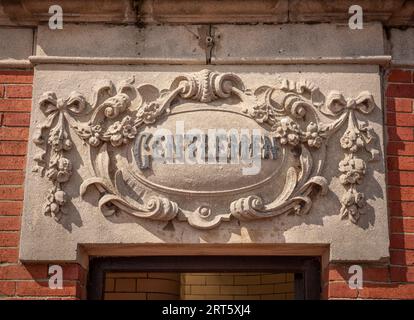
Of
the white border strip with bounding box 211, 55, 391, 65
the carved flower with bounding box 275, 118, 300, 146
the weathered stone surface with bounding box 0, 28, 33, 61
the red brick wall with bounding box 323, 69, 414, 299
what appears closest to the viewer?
the red brick wall with bounding box 323, 69, 414, 299

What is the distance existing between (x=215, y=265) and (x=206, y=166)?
54 cm

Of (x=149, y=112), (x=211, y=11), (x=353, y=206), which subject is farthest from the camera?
(x=211, y=11)

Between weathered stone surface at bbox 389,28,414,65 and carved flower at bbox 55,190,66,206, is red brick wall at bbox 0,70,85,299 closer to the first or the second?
carved flower at bbox 55,190,66,206

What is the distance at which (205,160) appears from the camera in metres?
3.39

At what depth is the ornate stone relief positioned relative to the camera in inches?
132

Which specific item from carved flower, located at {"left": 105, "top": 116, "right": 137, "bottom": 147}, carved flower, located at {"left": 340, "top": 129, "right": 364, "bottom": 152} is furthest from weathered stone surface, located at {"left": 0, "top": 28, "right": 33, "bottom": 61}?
carved flower, located at {"left": 340, "top": 129, "right": 364, "bottom": 152}

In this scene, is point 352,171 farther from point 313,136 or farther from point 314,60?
point 314,60

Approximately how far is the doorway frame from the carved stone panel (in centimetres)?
22

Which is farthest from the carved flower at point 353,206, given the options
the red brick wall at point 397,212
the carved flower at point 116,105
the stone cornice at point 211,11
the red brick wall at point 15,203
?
the red brick wall at point 15,203

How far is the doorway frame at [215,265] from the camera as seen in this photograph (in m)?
3.50

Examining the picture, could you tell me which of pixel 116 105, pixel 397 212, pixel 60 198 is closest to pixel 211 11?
pixel 116 105

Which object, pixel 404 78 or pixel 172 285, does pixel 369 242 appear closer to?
pixel 404 78
